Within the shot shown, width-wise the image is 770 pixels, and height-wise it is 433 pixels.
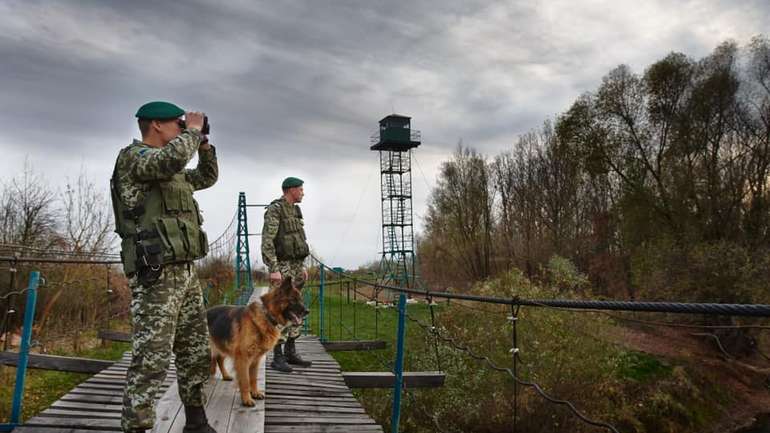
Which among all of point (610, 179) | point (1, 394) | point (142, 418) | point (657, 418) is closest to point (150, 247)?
point (142, 418)

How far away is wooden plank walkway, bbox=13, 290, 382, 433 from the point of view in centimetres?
347

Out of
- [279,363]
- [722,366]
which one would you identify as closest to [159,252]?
[279,363]

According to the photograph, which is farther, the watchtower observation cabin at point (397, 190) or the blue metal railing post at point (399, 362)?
the watchtower observation cabin at point (397, 190)

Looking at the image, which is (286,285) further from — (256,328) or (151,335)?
(151,335)

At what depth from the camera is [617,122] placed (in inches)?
900

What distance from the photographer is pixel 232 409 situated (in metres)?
3.76

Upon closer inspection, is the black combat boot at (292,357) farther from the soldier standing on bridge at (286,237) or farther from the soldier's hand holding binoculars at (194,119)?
the soldier's hand holding binoculars at (194,119)

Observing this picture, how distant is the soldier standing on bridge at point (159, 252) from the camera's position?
2.69 m

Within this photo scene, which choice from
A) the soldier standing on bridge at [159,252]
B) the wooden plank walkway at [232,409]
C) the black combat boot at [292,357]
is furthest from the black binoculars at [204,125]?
the black combat boot at [292,357]

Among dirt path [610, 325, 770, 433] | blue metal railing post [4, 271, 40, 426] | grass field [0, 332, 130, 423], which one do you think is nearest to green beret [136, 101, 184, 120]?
blue metal railing post [4, 271, 40, 426]

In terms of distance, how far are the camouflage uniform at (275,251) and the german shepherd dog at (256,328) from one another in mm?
854

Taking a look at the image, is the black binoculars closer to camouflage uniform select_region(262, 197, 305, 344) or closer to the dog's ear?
the dog's ear

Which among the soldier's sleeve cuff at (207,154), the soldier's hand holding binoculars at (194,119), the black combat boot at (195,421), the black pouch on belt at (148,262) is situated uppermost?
the soldier's hand holding binoculars at (194,119)

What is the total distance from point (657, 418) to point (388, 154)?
21.2 metres
